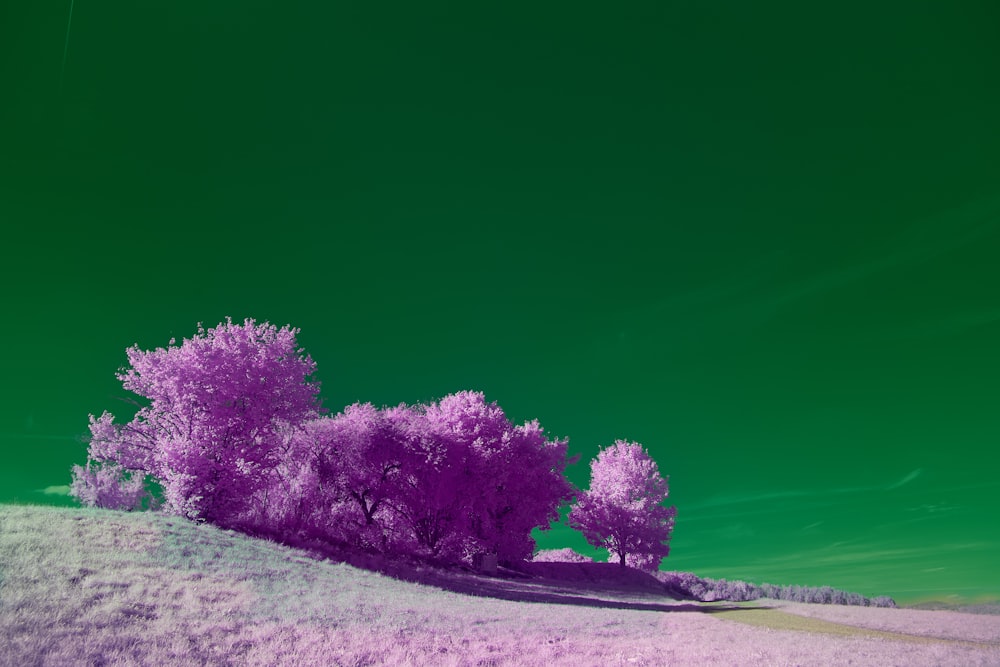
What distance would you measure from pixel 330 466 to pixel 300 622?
78.6 ft

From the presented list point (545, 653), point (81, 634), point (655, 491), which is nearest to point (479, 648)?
point (545, 653)

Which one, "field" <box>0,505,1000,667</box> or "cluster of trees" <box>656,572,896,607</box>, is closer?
"field" <box>0,505,1000,667</box>

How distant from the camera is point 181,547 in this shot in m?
20.3

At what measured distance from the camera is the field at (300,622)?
1173 cm

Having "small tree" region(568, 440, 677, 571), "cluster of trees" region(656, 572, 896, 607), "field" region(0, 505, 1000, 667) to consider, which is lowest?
"field" region(0, 505, 1000, 667)

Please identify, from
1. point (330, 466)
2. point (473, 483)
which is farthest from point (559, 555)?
point (330, 466)

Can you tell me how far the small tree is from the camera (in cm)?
5178

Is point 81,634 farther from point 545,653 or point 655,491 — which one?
point 655,491

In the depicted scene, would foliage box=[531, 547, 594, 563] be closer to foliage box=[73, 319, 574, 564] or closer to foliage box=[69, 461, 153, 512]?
foliage box=[73, 319, 574, 564]

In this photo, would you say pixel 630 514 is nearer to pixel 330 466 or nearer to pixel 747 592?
pixel 747 592

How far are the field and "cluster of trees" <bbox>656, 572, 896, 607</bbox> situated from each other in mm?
17453

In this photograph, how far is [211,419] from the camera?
30000 mm

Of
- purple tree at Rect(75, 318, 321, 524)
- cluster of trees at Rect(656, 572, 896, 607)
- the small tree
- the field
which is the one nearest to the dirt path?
the field

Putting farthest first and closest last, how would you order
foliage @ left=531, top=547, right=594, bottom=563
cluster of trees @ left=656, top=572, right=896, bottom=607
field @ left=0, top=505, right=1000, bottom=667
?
foliage @ left=531, top=547, right=594, bottom=563
cluster of trees @ left=656, top=572, right=896, bottom=607
field @ left=0, top=505, right=1000, bottom=667
